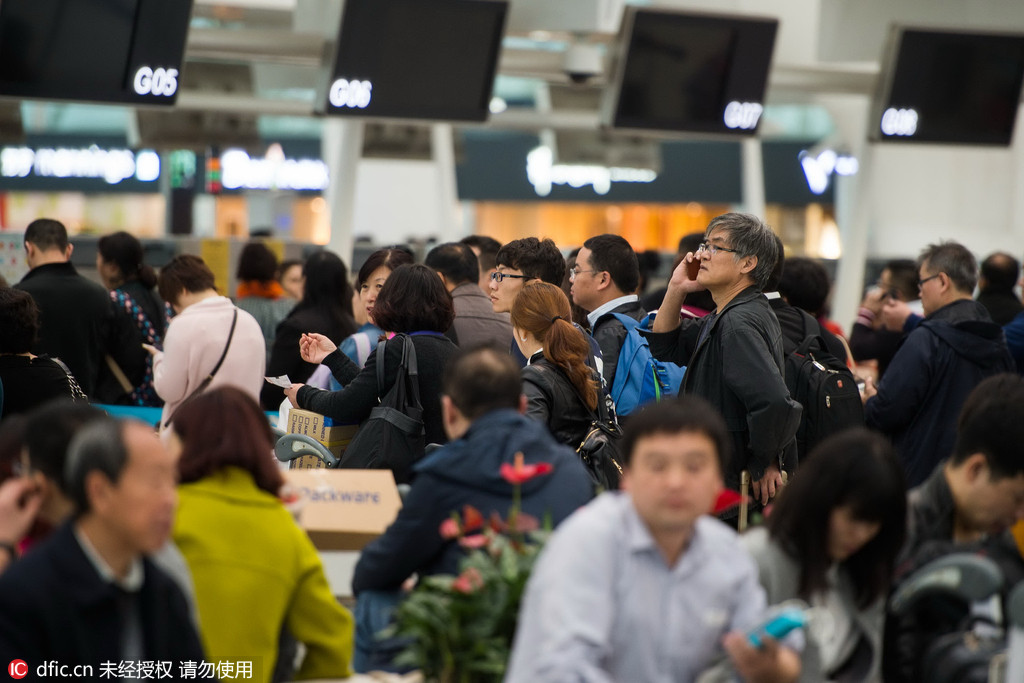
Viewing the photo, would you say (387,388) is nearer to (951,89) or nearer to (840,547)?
(840,547)

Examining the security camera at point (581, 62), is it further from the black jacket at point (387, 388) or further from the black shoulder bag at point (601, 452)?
the black shoulder bag at point (601, 452)

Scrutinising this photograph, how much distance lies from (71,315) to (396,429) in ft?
8.35

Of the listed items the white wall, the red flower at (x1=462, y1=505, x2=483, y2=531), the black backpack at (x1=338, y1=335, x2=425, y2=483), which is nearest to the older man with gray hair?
the red flower at (x1=462, y1=505, x2=483, y2=531)

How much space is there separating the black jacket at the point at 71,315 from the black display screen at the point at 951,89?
248 inches

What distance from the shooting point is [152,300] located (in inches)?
278

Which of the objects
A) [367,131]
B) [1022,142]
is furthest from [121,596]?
[1022,142]

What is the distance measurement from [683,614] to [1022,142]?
16.3m

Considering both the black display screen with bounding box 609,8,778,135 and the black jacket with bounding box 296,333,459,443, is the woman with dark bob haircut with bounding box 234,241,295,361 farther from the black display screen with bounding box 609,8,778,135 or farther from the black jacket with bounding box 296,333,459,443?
the black display screen with bounding box 609,8,778,135

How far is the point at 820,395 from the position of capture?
16.2 ft

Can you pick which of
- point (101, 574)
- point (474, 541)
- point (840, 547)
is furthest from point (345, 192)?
point (101, 574)

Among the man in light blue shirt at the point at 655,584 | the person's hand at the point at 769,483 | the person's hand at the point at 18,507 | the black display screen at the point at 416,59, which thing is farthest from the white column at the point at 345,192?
the man in light blue shirt at the point at 655,584

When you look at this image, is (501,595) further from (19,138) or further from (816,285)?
Answer: (19,138)

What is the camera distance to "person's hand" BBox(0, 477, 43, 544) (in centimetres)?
248

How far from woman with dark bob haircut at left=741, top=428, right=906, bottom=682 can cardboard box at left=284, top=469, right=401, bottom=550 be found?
1267 millimetres
